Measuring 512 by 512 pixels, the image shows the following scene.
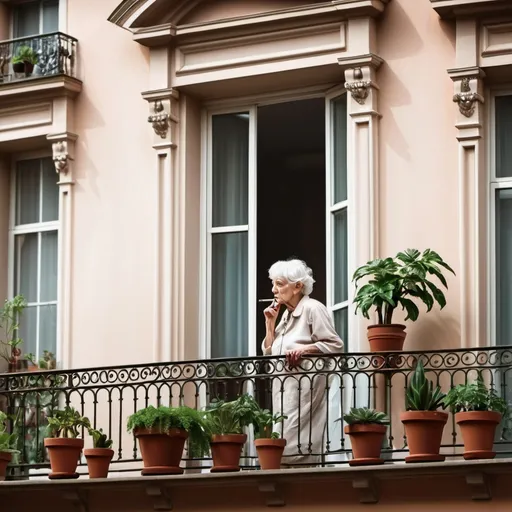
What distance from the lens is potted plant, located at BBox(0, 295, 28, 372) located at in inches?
711

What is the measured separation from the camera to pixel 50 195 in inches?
729

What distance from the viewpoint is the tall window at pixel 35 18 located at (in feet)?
61.5

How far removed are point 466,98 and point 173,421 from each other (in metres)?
3.72

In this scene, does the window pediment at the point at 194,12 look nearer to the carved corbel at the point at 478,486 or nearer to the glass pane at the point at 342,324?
the glass pane at the point at 342,324

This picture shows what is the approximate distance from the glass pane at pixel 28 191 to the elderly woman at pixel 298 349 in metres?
3.35

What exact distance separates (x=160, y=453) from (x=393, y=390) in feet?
6.73

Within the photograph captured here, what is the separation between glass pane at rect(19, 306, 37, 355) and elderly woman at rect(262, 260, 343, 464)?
3.03m

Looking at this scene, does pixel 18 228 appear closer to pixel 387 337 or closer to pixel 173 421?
pixel 173 421

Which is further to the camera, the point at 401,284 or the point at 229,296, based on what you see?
the point at 229,296

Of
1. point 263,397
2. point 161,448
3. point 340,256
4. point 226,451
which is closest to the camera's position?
point 226,451

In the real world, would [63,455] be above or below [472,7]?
below

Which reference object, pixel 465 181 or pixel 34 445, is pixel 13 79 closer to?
pixel 34 445

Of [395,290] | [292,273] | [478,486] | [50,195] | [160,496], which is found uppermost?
[50,195]

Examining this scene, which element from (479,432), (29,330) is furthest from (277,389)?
(29,330)
